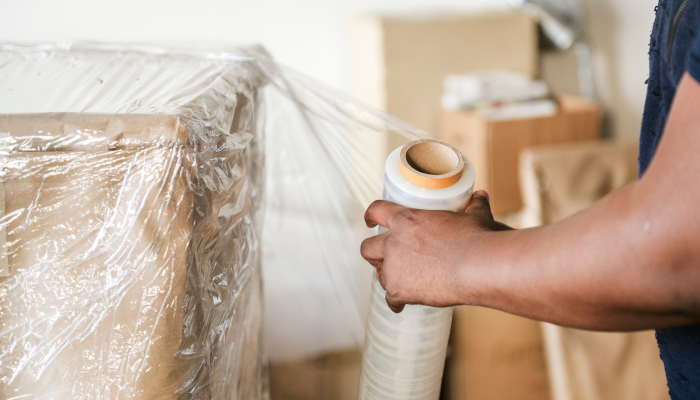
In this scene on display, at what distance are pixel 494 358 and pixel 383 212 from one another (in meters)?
1.01

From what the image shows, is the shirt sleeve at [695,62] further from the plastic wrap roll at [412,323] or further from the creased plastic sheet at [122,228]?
the creased plastic sheet at [122,228]

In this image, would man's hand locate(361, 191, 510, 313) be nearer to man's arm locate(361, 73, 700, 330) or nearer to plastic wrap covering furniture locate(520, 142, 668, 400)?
man's arm locate(361, 73, 700, 330)

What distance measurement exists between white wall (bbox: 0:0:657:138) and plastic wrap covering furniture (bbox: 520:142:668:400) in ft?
2.43

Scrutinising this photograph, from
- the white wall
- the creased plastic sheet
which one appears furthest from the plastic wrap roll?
the white wall

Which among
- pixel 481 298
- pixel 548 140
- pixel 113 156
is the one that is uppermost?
pixel 113 156

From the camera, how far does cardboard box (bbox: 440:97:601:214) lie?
1534mm

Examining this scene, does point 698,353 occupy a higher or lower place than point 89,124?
lower

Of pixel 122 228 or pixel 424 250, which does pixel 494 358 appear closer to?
pixel 424 250

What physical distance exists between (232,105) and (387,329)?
29 cm

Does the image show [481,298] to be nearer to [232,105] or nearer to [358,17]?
[232,105]

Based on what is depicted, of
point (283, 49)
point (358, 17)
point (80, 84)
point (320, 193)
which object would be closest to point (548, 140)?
point (358, 17)

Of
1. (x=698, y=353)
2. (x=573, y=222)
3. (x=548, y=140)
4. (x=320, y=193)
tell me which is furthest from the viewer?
(x=548, y=140)

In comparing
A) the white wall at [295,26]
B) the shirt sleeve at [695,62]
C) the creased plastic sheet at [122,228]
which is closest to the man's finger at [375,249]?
the creased plastic sheet at [122,228]

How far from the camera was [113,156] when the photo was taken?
41 cm
